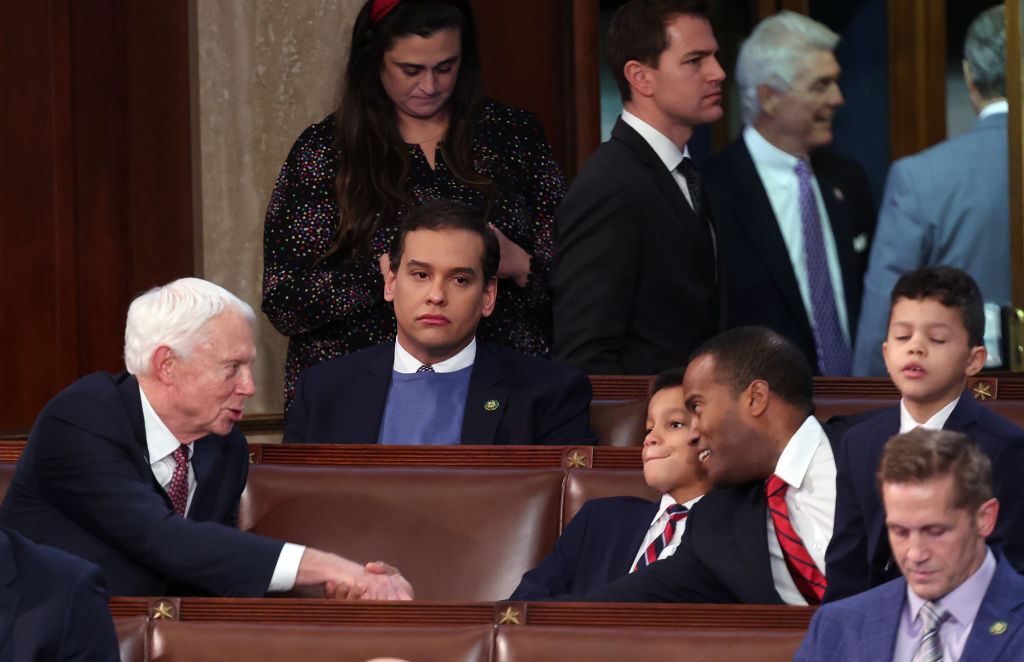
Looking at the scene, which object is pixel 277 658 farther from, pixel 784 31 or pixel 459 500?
pixel 784 31

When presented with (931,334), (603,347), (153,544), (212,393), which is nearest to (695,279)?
(603,347)

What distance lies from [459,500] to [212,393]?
1.47 feet

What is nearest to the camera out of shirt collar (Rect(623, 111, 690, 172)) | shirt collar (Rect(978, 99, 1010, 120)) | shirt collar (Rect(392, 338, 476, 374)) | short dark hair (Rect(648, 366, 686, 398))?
short dark hair (Rect(648, 366, 686, 398))

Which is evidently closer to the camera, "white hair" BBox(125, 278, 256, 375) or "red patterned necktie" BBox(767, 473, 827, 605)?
"red patterned necktie" BBox(767, 473, 827, 605)

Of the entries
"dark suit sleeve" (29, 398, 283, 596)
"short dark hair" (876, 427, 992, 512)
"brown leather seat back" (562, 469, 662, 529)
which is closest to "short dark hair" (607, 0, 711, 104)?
"brown leather seat back" (562, 469, 662, 529)

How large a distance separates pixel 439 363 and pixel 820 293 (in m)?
1.17

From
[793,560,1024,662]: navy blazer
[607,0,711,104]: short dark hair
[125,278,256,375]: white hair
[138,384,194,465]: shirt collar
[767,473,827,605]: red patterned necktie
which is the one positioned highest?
[607,0,711,104]: short dark hair

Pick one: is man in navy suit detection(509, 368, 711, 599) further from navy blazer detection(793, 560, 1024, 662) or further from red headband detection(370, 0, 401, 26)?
red headband detection(370, 0, 401, 26)

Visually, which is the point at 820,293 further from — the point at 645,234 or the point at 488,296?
the point at 488,296

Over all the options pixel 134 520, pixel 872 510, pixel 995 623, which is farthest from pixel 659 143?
pixel 995 623

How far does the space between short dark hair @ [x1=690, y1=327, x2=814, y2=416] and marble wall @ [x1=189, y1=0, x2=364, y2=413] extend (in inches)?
88.5

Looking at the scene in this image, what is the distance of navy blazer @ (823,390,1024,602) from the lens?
2.25 meters

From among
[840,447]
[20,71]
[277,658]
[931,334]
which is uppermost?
[20,71]

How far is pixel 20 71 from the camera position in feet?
14.2
